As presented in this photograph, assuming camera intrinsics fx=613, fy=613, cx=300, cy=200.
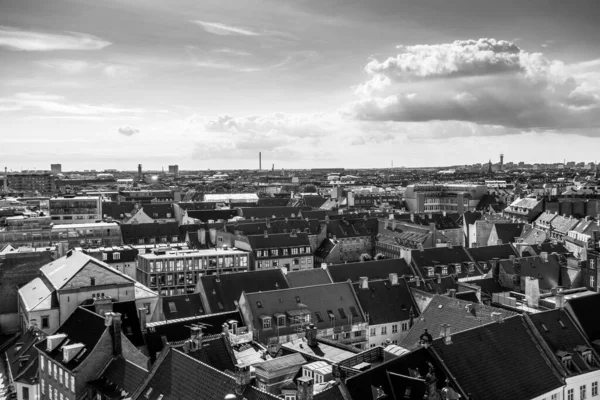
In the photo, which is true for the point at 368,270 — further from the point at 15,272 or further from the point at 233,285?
the point at 15,272

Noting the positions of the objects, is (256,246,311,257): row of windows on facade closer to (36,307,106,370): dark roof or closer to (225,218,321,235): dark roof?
(225,218,321,235): dark roof

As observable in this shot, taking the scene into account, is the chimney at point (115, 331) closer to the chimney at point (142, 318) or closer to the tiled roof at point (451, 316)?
the chimney at point (142, 318)

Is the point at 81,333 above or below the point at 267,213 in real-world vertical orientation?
below

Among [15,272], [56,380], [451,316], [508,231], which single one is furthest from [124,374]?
[508,231]

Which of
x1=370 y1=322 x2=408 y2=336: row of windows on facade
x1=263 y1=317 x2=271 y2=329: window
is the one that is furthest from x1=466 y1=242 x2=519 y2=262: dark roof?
x1=263 y1=317 x2=271 y2=329: window

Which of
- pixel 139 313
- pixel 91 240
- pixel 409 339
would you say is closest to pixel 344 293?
pixel 409 339

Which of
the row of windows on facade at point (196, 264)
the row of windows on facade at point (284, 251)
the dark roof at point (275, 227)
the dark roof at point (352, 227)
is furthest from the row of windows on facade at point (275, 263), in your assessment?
the dark roof at point (352, 227)

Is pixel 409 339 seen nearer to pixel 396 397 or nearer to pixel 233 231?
pixel 396 397
